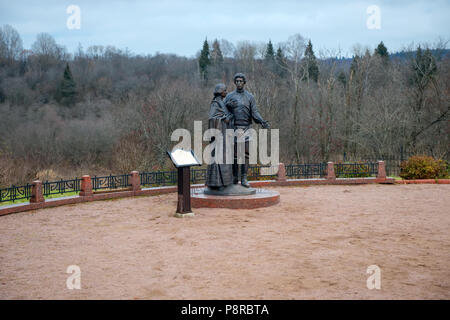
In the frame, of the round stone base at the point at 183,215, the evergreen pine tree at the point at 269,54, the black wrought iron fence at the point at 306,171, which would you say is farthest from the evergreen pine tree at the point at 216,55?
the round stone base at the point at 183,215

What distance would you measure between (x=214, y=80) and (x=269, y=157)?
71.4 ft

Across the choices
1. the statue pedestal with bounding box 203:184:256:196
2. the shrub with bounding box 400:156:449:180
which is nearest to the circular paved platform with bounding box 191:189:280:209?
the statue pedestal with bounding box 203:184:256:196

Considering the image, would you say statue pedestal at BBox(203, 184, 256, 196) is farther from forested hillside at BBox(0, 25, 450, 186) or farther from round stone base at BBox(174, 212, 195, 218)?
forested hillside at BBox(0, 25, 450, 186)

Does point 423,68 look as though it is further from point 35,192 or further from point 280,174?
point 35,192

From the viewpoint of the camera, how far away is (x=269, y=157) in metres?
28.8

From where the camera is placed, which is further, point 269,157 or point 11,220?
point 269,157

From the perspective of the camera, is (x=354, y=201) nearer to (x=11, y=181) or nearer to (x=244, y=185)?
(x=244, y=185)

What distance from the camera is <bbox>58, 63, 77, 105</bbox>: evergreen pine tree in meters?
50.8

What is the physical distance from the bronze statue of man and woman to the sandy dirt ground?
964 mm

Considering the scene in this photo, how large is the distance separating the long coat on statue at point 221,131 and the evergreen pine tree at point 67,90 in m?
44.4

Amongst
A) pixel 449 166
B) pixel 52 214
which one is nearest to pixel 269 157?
pixel 449 166
